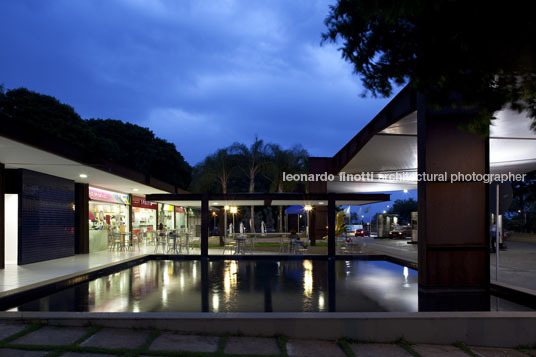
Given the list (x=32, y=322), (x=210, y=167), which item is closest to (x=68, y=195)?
(x=32, y=322)

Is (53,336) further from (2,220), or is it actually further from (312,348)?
(2,220)

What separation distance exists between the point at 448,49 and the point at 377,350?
10.8ft

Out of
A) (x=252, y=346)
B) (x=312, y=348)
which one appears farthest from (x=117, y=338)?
(x=312, y=348)

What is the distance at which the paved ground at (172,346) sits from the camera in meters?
4.05

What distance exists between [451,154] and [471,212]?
44.5 inches

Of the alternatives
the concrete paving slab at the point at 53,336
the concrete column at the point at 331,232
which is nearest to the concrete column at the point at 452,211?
the concrete paving slab at the point at 53,336

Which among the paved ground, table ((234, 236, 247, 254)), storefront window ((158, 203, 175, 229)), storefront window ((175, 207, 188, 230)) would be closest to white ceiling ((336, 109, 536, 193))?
the paved ground

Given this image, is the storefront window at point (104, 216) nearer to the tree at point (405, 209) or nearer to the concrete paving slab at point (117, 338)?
the concrete paving slab at point (117, 338)

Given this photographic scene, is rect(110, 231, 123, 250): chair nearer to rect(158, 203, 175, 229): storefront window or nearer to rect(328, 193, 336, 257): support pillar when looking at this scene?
rect(328, 193, 336, 257): support pillar

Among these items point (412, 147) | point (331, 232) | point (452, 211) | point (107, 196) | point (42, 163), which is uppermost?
point (412, 147)

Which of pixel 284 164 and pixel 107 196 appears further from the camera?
pixel 284 164

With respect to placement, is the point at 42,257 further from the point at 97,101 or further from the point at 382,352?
the point at 97,101

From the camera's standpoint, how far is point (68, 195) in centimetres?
1364

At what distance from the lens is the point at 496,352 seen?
455 cm
